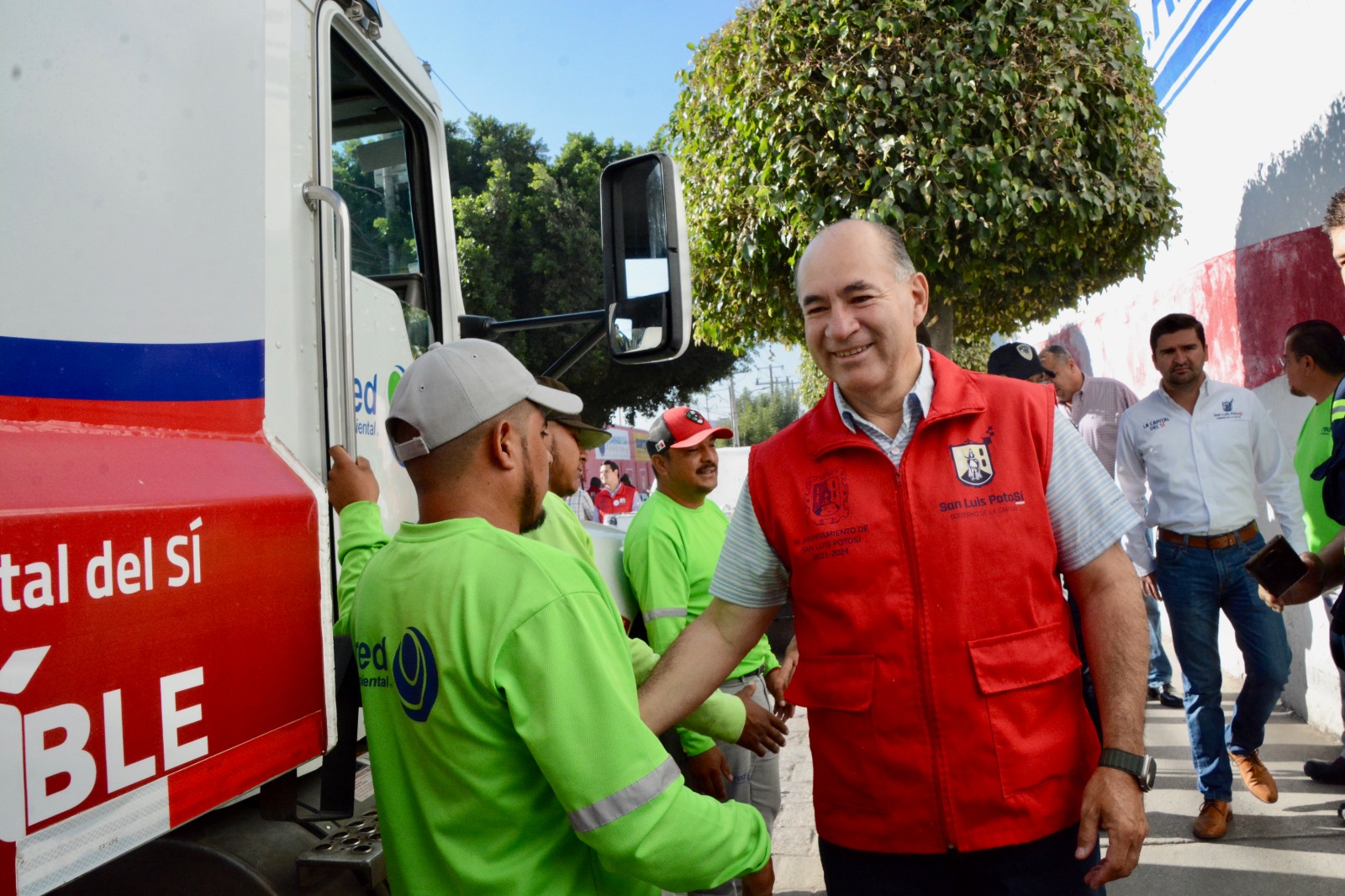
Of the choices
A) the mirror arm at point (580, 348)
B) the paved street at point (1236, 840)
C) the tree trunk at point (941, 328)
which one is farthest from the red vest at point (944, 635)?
the tree trunk at point (941, 328)

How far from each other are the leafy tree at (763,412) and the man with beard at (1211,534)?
185 feet

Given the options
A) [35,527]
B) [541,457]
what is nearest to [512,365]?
[541,457]

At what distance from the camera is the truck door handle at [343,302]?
1.77 metres

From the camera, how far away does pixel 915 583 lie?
1.80m

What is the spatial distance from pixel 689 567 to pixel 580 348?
881 mm

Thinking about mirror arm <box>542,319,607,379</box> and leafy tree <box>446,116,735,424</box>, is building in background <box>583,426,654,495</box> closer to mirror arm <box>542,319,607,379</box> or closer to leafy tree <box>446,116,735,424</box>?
leafy tree <box>446,116,735,424</box>

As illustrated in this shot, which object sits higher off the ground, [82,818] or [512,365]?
[512,365]

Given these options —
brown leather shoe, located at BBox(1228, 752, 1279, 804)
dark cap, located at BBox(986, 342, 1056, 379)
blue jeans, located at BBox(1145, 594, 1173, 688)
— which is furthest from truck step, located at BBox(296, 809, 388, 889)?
blue jeans, located at BBox(1145, 594, 1173, 688)

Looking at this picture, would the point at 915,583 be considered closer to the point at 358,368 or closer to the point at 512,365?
the point at 512,365

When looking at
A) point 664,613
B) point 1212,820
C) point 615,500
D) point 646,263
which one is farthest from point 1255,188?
point 615,500

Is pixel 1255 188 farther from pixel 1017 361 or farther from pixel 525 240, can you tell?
pixel 525 240

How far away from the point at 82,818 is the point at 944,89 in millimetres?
5929

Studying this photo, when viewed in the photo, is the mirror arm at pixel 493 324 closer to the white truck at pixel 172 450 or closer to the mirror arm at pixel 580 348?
the mirror arm at pixel 580 348

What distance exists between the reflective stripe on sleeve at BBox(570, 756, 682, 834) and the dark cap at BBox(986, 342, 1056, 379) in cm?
321
